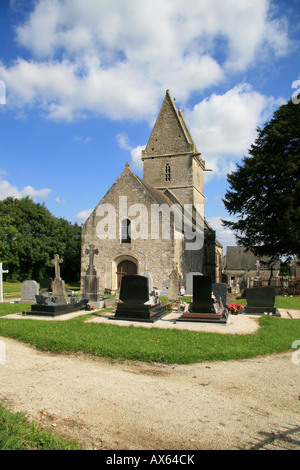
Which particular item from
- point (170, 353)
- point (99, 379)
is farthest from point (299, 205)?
point (99, 379)

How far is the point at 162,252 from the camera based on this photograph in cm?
2069

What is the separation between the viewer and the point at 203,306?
11.0m

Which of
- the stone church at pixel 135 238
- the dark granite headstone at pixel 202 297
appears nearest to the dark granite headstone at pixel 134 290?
the dark granite headstone at pixel 202 297

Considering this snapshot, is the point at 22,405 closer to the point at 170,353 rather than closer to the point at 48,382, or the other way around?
the point at 48,382

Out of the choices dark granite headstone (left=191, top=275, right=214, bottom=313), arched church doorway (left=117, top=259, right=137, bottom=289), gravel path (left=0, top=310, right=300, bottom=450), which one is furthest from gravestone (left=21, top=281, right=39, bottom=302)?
gravel path (left=0, top=310, right=300, bottom=450)

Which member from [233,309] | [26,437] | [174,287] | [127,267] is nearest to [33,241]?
[127,267]

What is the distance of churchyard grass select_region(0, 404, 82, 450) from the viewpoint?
3.07 m

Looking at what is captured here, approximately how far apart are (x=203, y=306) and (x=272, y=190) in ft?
48.2

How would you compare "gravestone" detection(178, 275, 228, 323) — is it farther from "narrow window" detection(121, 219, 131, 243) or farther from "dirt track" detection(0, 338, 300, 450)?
"narrow window" detection(121, 219, 131, 243)

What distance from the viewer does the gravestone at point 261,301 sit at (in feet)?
41.9

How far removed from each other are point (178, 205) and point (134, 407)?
25.6 m

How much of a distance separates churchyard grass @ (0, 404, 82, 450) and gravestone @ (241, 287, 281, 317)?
35.3 ft

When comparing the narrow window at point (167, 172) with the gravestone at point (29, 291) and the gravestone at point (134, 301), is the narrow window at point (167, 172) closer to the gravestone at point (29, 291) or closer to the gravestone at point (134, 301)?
the gravestone at point (29, 291)

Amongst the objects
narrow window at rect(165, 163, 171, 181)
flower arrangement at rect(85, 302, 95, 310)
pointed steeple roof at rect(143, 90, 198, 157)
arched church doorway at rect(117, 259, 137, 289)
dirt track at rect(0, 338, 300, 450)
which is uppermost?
pointed steeple roof at rect(143, 90, 198, 157)
